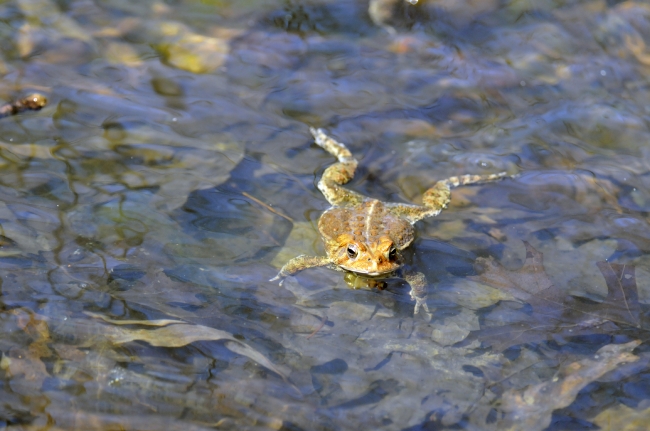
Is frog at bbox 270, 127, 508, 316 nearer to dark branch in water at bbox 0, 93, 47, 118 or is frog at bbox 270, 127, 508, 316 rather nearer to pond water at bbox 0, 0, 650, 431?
pond water at bbox 0, 0, 650, 431

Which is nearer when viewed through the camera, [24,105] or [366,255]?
[366,255]

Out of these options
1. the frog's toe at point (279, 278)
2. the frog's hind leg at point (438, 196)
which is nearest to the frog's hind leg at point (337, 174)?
the frog's hind leg at point (438, 196)

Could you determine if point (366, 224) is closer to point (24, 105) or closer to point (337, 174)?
point (337, 174)

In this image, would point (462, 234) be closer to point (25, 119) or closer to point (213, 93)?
point (213, 93)

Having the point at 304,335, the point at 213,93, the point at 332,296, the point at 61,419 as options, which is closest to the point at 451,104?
the point at 213,93

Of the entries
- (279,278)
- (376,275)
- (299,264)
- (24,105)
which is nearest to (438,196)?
(376,275)

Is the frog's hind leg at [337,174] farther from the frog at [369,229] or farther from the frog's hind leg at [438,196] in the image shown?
the frog's hind leg at [438,196]
